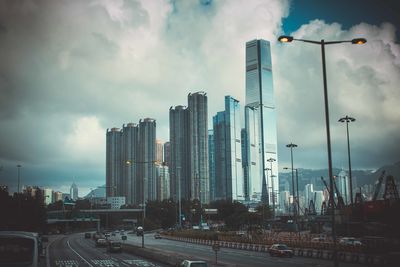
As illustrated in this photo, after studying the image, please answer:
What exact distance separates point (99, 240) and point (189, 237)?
963 inches

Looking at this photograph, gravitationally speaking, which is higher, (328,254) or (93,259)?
(328,254)

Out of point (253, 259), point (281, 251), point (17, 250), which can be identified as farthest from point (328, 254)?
point (17, 250)

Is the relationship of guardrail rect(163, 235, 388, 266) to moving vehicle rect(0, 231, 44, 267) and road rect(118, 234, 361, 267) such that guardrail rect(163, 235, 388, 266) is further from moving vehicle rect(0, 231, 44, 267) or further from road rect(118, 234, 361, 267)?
moving vehicle rect(0, 231, 44, 267)

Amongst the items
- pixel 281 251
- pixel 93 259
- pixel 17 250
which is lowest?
pixel 93 259

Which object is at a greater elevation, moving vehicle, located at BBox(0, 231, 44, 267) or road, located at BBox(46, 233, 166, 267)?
moving vehicle, located at BBox(0, 231, 44, 267)

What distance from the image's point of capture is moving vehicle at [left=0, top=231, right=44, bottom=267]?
14461 mm

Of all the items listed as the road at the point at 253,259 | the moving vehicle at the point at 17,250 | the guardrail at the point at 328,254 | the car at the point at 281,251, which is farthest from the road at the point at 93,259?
the moving vehicle at the point at 17,250

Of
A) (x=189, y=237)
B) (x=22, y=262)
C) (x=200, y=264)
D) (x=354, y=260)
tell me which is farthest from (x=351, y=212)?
(x=22, y=262)

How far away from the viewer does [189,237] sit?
9412cm

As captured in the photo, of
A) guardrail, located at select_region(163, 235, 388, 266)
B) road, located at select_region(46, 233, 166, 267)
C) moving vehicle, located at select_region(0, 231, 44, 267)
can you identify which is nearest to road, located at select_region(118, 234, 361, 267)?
guardrail, located at select_region(163, 235, 388, 266)

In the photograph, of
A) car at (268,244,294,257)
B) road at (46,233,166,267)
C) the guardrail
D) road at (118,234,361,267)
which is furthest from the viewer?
car at (268,244,294,257)

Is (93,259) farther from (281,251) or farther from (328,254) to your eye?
(328,254)

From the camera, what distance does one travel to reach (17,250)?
576 inches

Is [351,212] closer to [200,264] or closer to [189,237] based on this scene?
[189,237]
